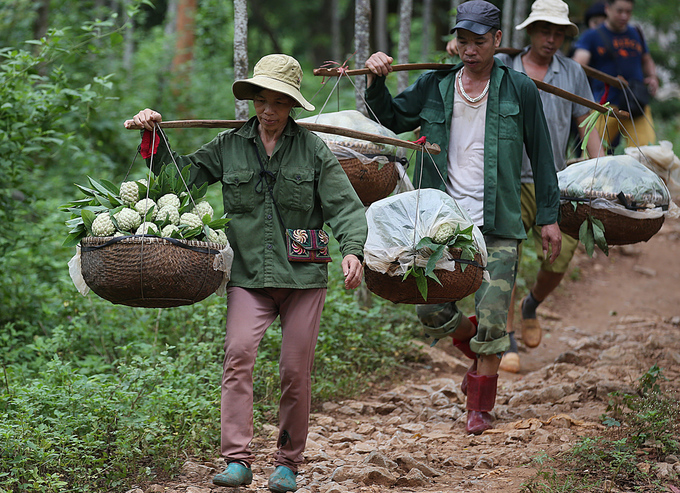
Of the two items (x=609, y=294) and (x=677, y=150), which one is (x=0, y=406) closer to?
(x=609, y=294)

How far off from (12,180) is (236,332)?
135 inches

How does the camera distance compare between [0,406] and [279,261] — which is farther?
[0,406]

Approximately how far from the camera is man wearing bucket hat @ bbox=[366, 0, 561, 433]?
16.3ft

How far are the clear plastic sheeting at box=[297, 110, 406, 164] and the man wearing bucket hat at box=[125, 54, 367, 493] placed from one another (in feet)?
2.21

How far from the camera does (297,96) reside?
12.8ft

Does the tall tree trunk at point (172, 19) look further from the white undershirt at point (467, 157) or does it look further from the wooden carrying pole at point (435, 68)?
the white undershirt at point (467, 157)

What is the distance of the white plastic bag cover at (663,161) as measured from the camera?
229 inches

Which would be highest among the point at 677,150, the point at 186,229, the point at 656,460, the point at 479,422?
the point at 186,229

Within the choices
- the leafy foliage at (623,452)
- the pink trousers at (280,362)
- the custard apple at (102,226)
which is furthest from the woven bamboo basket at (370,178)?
the leafy foliage at (623,452)

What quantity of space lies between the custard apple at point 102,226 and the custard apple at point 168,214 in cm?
22

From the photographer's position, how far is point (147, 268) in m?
3.44

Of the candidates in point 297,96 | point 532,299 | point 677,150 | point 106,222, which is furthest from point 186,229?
point 677,150

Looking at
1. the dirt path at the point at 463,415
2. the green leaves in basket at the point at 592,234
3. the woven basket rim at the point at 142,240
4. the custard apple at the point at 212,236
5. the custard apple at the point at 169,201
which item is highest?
the custard apple at the point at 169,201

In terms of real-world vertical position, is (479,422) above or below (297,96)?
below
